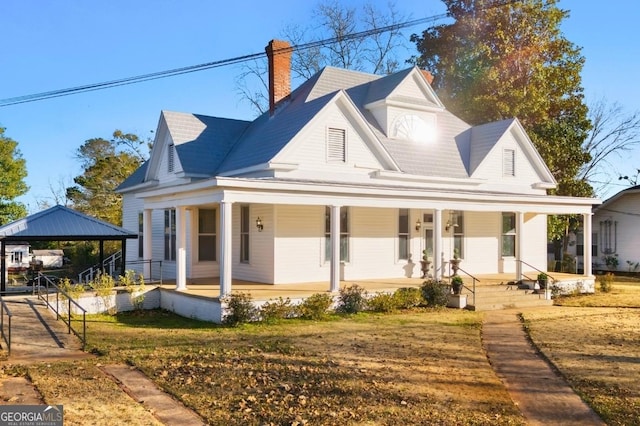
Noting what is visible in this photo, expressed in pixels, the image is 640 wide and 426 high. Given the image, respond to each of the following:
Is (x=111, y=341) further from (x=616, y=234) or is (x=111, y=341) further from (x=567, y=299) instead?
(x=616, y=234)

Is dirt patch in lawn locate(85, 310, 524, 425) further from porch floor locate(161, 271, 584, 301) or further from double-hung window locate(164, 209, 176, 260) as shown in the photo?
double-hung window locate(164, 209, 176, 260)

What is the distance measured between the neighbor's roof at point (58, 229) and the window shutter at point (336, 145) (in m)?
7.98

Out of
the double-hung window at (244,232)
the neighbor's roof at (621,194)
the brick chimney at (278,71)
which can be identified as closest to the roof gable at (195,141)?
the brick chimney at (278,71)

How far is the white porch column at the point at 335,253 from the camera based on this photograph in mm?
17531

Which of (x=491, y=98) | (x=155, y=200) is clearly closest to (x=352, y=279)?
(x=155, y=200)

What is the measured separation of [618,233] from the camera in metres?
34.1

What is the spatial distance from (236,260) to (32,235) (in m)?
6.87

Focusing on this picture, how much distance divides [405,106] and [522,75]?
47.4 ft

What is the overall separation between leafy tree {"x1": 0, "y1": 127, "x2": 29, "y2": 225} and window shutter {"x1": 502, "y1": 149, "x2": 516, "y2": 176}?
35.0 meters

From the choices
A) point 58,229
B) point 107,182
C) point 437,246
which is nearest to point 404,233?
point 437,246

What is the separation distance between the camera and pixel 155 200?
1997cm

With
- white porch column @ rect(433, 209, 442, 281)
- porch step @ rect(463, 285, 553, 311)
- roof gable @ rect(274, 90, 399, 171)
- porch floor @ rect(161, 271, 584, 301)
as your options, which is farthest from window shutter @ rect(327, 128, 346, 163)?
porch step @ rect(463, 285, 553, 311)

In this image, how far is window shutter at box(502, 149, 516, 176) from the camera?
25.9 metres

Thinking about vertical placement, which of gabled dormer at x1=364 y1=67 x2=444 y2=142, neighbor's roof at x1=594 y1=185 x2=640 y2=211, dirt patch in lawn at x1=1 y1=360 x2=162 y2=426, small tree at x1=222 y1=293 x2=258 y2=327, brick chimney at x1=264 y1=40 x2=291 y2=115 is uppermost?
brick chimney at x1=264 y1=40 x2=291 y2=115
